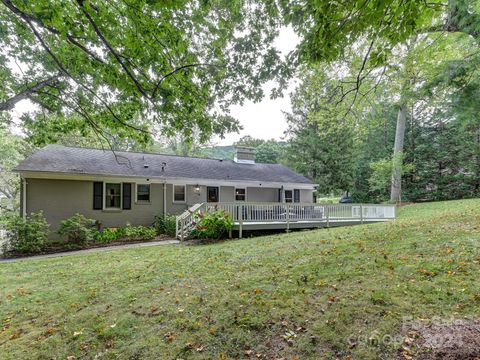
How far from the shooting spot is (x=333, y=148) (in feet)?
82.9

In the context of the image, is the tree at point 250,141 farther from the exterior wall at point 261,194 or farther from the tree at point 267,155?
the exterior wall at point 261,194

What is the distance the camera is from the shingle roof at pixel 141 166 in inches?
472

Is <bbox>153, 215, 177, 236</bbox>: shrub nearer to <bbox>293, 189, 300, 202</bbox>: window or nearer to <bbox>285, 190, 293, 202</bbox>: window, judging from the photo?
<bbox>285, 190, 293, 202</bbox>: window

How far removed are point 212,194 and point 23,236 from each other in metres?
9.29

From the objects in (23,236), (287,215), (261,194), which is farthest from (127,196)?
(261,194)

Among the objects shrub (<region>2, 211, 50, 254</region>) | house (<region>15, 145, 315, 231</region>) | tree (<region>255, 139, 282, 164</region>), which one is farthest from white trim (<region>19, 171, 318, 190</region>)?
tree (<region>255, 139, 282, 164</region>)

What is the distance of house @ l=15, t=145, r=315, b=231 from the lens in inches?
453

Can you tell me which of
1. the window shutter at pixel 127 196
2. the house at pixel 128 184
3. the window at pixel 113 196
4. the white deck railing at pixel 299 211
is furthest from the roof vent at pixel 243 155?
the window at pixel 113 196

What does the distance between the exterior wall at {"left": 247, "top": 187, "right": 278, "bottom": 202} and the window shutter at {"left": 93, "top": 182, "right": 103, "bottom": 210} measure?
8730mm

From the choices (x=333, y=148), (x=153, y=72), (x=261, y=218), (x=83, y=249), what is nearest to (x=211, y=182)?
(x=261, y=218)

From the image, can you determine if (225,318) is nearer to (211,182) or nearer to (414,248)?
(414,248)

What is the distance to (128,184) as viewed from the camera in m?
13.4

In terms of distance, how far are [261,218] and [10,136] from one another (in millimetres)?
21603

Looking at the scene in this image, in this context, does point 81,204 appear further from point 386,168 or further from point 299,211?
point 386,168
